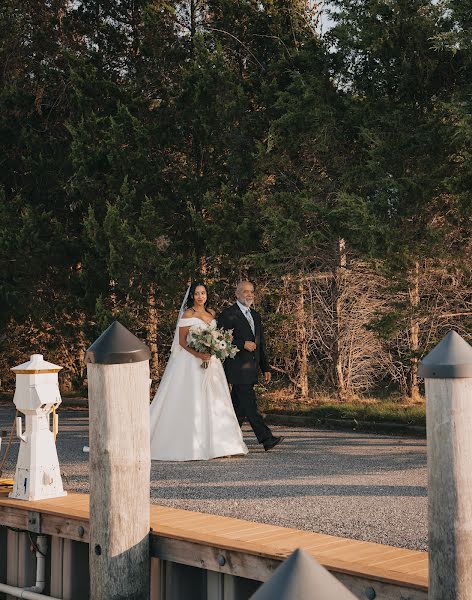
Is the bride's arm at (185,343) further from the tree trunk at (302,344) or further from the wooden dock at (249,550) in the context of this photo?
the wooden dock at (249,550)

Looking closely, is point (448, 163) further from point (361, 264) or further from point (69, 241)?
point (69, 241)

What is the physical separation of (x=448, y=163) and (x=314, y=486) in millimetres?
6913

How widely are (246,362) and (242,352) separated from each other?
0.15 metres

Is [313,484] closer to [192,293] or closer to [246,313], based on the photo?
[246,313]

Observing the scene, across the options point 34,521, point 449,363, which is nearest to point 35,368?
point 34,521

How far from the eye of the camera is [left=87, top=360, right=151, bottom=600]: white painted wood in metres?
5.51

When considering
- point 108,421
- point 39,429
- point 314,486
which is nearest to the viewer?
point 108,421

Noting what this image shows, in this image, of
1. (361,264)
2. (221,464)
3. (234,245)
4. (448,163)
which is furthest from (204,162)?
(221,464)

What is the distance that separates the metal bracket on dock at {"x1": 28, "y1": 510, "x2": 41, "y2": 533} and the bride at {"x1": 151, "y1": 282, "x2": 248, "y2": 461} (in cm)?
528

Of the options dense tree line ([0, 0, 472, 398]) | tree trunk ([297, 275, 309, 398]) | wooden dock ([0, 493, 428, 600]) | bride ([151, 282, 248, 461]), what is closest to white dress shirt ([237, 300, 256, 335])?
bride ([151, 282, 248, 461])

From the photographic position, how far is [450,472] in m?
4.58

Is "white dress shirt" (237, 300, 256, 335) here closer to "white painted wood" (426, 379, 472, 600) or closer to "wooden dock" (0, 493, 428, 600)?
"wooden dock" (0, 493, 428, 600)

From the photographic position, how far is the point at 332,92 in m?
15.9

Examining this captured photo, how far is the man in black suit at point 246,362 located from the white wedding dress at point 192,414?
199 mm
